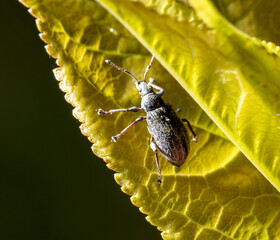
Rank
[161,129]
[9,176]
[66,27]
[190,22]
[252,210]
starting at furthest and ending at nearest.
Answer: [9,176] < [161,129] < [252,210] < [66,27] < [190,22]

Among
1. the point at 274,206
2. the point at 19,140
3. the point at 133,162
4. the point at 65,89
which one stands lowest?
the point at 274,206

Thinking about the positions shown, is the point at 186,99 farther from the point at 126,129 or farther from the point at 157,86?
the point at 126,129

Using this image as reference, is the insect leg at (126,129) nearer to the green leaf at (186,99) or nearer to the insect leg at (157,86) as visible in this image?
the green leaf at (186,99)

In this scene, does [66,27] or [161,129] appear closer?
[66,27]

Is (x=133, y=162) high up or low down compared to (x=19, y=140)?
down

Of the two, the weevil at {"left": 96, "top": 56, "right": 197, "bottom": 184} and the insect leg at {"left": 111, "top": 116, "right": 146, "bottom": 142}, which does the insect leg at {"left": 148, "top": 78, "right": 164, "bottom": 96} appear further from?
the insect leg at {"left": 111, "top": 116, "right": 146, "bottom": 142}

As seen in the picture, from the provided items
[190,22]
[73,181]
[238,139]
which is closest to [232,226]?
[238,139]

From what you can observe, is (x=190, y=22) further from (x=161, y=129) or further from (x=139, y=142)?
(x=161, y=129)
